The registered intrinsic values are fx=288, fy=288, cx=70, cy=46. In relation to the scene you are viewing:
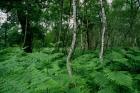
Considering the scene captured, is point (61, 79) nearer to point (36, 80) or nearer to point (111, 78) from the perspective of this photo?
point (111, 78)

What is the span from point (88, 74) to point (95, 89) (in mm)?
1021

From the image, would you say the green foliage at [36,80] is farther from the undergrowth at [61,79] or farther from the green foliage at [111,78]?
the green foliage at [111,78]

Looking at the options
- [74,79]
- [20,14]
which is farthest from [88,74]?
[20,14]

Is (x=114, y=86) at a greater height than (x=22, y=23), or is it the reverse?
(x=22, y=23)

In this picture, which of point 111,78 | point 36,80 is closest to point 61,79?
point 111,78

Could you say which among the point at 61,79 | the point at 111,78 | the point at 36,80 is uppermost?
the point at 36,80

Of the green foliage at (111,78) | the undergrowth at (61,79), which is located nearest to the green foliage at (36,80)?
the undergrowth at (61,79)

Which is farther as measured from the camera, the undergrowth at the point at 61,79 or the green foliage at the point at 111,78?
the green foliage at the point at 111,78

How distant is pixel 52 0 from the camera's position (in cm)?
2306

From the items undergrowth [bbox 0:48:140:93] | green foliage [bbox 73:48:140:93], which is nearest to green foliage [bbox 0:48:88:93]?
undergrowth [bbox 0:48:140:93]

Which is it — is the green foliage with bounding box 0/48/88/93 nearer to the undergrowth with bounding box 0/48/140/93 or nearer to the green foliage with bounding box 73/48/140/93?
the undergrowth with bounding box 0/48/140/93

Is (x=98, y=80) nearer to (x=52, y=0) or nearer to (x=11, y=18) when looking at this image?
(x=52, y=0)

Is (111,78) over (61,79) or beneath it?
over

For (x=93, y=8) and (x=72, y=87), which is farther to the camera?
(x=93, y=8)
